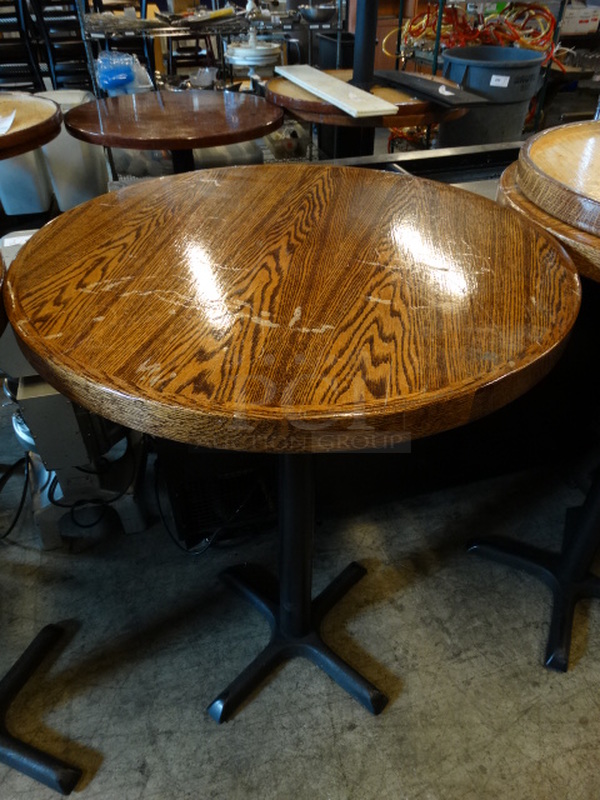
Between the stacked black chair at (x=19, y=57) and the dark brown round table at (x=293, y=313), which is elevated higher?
the dark brown round table at (x=293, y=313)

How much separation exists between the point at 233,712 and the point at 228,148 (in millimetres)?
2573

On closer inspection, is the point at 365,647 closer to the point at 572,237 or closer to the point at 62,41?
the point at 572,237

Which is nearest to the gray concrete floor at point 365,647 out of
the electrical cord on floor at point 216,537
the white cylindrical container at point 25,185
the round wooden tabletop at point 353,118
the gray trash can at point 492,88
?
the electrical cord on floor at point 216,537

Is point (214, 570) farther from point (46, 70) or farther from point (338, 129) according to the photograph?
point (46, 70)

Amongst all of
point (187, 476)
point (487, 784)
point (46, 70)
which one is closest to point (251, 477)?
point (187, 476)

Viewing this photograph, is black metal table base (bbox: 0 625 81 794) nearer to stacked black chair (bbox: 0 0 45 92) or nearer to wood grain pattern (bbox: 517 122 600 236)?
wood grain pattern (bbox: 517 122 600 236)

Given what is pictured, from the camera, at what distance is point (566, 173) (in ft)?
4.02

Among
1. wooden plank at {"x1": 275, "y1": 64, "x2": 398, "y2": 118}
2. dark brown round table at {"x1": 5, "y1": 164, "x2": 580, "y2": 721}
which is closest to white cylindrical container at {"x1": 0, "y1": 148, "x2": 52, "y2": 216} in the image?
wooden plank at {"x1": 275, "y1": 64, "x2": 398, "y2": 118}

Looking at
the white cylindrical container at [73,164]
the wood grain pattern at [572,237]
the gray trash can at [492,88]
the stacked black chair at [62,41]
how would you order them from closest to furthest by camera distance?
the wood grain pattern at [572,237] → the gray trash can at [492,88] → the white cylindrical container at [73,164] → the stacked black chair at [62,41]

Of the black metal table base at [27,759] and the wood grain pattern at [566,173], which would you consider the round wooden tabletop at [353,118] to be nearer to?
the wood grain pattern at [566,173]

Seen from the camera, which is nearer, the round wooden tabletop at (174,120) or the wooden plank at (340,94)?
the round wooden tabletop at (174,120)

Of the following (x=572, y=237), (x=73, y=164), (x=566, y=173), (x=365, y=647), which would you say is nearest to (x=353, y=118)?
(x=566, y=173)

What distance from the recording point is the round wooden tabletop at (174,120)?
1.81m

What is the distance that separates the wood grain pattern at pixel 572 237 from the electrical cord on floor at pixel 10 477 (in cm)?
166
